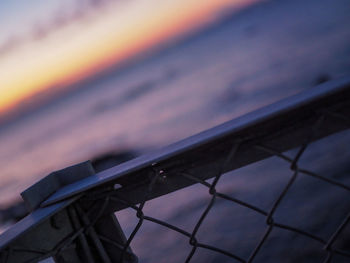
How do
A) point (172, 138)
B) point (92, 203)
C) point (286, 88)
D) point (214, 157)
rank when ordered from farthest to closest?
point (286, 88) → point (172, 138) → point (92, 203) → point (214, 157)

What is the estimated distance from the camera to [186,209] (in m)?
3.49

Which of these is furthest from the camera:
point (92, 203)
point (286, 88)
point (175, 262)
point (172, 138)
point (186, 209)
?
point (286, 88)

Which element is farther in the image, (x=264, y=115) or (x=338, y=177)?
(x=338, y=177)

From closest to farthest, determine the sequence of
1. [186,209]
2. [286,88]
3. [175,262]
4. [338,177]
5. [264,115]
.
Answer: [264,115] < [175,262] < [338,177] < [186,209] < [286,88]

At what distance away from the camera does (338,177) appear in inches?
119

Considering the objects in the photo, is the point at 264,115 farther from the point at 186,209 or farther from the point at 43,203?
the point at 186,209

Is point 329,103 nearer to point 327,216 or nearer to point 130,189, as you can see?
point 130,189

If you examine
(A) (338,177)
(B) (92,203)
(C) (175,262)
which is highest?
(B) (92,203)

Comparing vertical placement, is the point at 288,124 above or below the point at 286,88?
above

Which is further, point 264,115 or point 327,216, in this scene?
point 327,216

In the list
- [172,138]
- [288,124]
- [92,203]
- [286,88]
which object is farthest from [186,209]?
[286,88]

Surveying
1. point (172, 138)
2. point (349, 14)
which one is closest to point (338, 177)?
point (172, 138)

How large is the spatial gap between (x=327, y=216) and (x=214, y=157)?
1821mm

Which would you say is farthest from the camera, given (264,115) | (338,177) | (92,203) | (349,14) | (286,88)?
(349,14)
